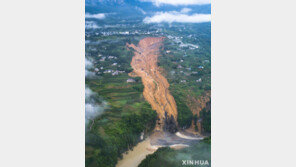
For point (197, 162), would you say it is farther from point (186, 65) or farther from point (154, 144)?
point (186, 65)

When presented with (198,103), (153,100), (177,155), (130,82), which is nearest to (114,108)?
(130,82)

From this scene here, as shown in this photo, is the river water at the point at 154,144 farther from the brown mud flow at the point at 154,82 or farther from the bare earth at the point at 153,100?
the brown mud flow at the point at 154,82

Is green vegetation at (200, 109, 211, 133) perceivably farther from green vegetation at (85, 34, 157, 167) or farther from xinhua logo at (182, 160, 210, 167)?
green vegetation at (85, 34, 157, 167)

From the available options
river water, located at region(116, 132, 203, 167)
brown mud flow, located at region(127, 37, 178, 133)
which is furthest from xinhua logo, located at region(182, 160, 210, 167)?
brown mud flow, located at region(127, 37, 178, 133)

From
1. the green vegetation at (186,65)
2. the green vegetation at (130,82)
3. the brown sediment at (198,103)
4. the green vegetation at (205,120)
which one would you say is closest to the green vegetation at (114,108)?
the green vegetation at (130,82)

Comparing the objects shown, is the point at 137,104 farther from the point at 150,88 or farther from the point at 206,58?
the point at 206,58
